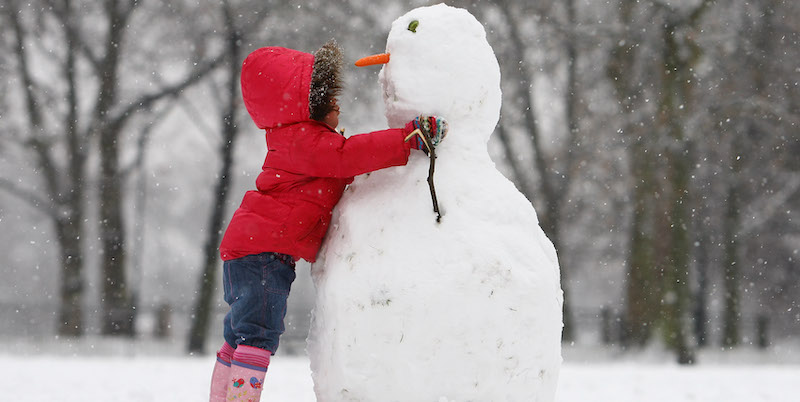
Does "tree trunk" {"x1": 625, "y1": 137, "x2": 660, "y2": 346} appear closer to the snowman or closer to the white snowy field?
the white snowy field

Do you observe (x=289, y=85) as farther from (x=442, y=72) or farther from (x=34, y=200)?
(x=34, y=200)

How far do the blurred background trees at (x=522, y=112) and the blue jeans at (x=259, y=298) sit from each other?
8.15m

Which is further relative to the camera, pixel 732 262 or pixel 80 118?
pixel 732 262

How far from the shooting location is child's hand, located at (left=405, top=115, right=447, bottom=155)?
8.95ft

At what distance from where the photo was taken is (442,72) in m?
2.88

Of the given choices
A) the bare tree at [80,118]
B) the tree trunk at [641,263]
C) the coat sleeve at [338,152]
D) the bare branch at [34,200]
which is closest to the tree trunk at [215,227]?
the bare tree at [80,118]

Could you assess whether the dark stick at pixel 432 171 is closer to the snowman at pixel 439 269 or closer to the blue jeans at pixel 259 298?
the snowman at pixel 439 269

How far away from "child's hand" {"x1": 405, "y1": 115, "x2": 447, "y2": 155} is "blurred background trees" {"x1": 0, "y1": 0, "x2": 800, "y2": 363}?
8.05 meters

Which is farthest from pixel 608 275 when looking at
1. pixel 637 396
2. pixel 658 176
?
pixel 637 396

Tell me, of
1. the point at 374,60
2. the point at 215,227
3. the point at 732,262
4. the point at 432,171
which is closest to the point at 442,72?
the point at 374,60

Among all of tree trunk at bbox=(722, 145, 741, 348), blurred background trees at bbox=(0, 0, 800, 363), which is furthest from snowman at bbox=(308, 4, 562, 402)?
tree trunk at bbox=(722, 145, 741, 348)

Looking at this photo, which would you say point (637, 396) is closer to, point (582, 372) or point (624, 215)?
point (582, 372)

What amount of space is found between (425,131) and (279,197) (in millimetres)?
689

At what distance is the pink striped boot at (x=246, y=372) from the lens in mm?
2908
